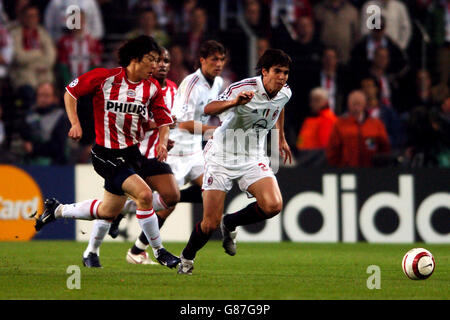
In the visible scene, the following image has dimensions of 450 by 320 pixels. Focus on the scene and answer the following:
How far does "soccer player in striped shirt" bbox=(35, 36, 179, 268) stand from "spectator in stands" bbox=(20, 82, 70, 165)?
499 centimetres

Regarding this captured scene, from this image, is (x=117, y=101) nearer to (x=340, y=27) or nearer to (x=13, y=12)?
(x=340, y=27)

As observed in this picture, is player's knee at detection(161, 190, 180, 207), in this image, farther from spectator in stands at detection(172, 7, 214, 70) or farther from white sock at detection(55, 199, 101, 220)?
spectator in stands at detection(172, 7, 214, 70)

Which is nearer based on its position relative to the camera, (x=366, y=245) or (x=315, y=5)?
(x=366, y=245)

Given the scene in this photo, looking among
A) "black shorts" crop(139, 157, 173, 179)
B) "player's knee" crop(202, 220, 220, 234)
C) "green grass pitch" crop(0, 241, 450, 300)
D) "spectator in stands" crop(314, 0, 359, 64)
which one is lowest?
"green grass pitch" crop(0, 241, 450, 300)

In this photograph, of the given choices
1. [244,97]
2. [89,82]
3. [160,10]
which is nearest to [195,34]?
[160,10]

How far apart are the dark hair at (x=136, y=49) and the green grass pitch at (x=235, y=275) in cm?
188

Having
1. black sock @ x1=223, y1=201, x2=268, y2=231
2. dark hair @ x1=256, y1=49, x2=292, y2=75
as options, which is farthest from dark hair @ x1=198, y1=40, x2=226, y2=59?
black sock @ x1=223, y1=201, x2=268, y2=231

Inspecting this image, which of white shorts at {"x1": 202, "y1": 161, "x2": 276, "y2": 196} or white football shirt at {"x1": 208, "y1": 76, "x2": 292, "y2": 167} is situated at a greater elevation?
white football shirt at {"x1": 208, "y1": 76, "x2": 292, "y2": 167}

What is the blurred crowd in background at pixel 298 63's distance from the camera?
13.6 meters

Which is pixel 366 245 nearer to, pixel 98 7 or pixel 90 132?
pixel 90 132

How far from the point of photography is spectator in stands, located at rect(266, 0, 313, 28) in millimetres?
15180

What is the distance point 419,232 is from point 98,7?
607 centimetres
